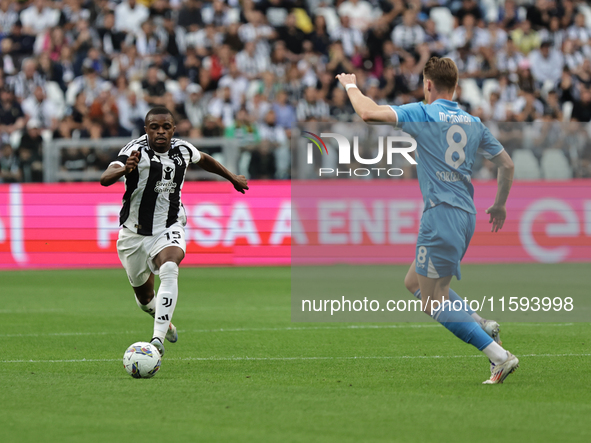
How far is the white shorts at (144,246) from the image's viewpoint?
8.12m

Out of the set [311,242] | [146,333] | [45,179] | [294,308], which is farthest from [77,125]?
[146,333]

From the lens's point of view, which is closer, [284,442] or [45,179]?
[284,442]

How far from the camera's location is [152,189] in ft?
26.9

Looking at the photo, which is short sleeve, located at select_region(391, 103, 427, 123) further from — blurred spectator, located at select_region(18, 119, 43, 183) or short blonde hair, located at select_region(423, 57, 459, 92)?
blurred spectator, located at select_region(18, 119, 43, 183)

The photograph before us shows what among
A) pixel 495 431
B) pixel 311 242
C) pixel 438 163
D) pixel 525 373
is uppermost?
pixel 438 163

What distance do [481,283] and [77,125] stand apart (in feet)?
28.7

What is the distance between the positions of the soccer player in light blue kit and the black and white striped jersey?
206 centimetres

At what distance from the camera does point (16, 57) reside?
21.1 metres

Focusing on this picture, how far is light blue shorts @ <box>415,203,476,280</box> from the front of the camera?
668 centimetres

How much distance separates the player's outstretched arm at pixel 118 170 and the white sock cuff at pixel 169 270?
2.65 feet

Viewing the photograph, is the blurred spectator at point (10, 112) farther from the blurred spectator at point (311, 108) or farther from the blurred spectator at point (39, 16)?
the blurred spectator at point (311, 108)

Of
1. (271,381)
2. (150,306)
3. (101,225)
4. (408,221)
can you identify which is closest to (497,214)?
(271,381)

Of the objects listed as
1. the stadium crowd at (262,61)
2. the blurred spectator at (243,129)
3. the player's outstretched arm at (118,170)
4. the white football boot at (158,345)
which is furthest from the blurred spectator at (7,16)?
the white football boot at (158,345)

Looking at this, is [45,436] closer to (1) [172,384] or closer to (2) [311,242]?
(1) [172,384]
